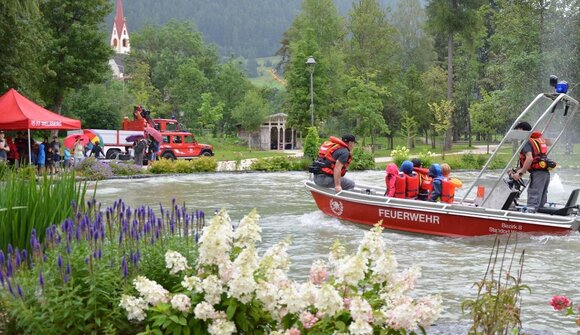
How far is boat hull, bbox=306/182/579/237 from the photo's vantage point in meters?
11.2

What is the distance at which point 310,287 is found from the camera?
398 cm

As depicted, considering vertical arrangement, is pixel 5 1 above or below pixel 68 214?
above

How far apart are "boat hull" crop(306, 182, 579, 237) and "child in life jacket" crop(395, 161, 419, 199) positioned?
0.41 m

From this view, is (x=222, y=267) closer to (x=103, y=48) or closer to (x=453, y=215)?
(x=453, y=215)

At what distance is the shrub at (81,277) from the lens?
457 centimetres

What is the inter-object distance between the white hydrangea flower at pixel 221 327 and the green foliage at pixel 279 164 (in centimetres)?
2600

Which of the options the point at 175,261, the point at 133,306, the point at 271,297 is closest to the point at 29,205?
the point at 175,261

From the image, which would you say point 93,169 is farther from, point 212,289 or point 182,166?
point 212,289

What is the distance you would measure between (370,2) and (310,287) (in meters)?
61.0

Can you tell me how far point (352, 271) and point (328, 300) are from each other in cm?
30

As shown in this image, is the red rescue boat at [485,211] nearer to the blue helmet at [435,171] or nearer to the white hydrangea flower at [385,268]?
the blue helmet at [435,171]

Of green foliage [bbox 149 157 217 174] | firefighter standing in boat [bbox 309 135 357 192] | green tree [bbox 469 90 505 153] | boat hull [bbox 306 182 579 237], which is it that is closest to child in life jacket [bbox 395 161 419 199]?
boat hull [bbox 306 182 579 237]

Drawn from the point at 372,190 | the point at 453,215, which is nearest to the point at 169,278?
the point at 453,215

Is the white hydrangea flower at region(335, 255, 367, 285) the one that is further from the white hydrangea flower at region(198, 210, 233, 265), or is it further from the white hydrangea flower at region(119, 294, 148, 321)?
the white hydrangea flower at region(119, 294, 148, 321)
